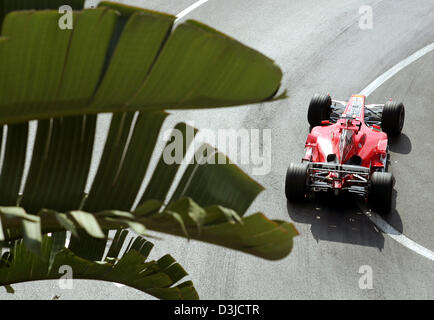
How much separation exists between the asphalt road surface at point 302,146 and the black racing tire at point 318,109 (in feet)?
1.46

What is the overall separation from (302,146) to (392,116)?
76.5 inches

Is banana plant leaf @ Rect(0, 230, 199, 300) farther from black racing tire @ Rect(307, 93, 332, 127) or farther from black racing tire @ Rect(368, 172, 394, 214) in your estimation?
black racing tire @ Rect(307, 93, 332, 127)

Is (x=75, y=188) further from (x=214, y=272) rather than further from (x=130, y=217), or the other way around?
(x=214, y=272)

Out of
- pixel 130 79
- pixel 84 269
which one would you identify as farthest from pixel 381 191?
pixel 130 79

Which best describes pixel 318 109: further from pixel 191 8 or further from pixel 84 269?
pixel 84 269

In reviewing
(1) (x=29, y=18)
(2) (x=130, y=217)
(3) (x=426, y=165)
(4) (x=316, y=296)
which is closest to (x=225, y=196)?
(2) (x=130, y=217)

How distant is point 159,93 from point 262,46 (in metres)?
16.1

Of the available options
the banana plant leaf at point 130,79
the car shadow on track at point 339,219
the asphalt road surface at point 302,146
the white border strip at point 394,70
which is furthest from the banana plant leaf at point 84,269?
the white border strip at point 394,70

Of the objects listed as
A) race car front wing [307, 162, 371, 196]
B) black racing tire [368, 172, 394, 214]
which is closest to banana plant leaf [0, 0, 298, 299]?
race car front wing [307, 162, 371, 196]

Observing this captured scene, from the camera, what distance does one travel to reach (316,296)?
10.7 m

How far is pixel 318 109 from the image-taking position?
14.4 meters

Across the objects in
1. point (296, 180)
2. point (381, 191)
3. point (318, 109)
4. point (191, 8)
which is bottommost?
point (381, 191)

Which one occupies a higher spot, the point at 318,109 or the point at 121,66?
the point at 121,66

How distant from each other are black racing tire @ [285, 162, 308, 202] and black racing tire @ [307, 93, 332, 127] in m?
2.51
